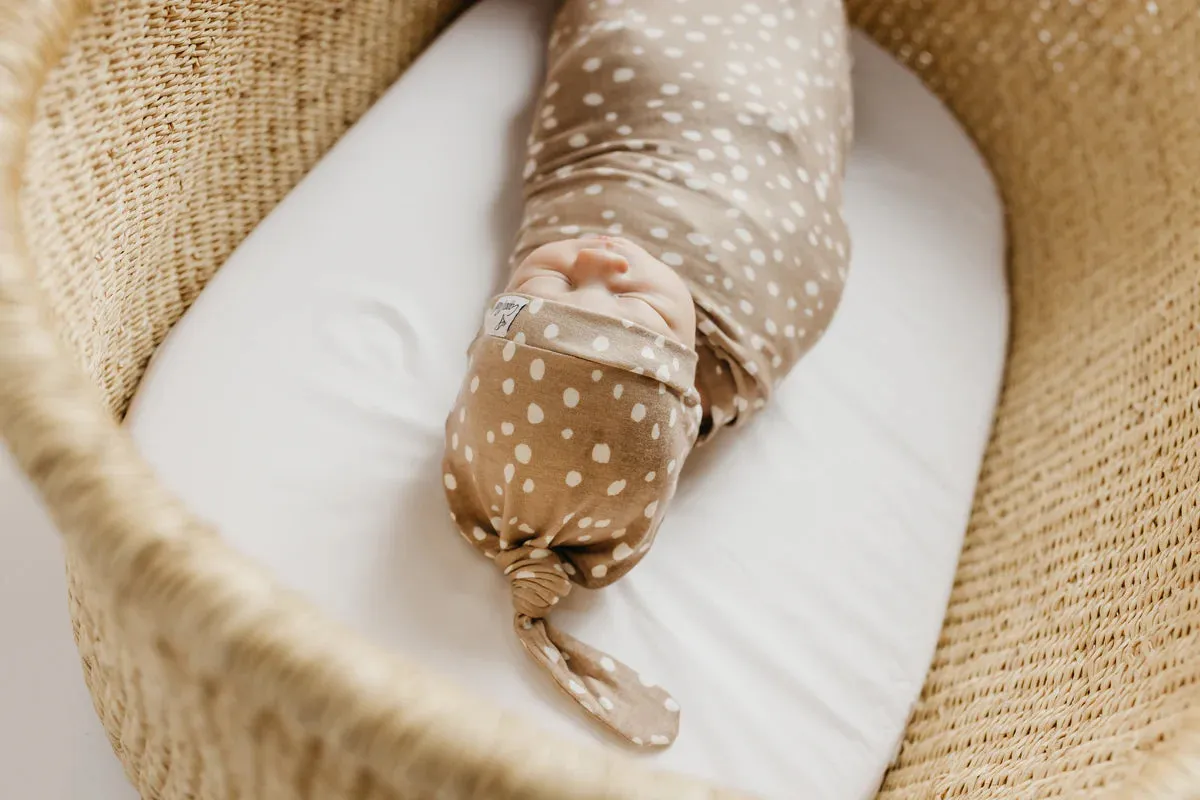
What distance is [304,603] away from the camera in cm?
42

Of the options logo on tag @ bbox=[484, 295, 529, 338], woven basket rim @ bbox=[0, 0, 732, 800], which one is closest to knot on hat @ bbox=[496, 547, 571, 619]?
logo on tag @ bbox=[484, 295, 529, 338]

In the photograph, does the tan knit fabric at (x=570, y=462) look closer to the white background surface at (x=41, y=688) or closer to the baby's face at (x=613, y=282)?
the baby's face at (x=613, y=282)

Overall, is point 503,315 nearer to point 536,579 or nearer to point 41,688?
point 536,579

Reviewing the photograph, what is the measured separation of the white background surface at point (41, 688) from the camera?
0.78 metres

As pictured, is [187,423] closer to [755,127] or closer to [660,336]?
[660,336]

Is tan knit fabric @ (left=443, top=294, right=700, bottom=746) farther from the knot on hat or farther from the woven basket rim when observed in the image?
the woven basket rim

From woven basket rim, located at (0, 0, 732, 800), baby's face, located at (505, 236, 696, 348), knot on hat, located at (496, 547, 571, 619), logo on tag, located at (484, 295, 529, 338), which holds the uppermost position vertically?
woven basket rim, located at (0, 0, 732, 800)

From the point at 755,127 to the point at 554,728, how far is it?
52 centimetres

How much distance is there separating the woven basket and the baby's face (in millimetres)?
300

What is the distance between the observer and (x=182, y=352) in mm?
791

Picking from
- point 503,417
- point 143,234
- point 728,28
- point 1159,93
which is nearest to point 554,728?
point 503,417

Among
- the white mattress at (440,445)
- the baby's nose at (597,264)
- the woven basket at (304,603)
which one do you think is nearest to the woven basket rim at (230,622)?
the woven basket at (304,603)

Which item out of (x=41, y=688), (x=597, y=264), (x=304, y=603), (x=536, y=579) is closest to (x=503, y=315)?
(x=597, y=264)

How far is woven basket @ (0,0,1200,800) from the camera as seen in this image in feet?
1.34
